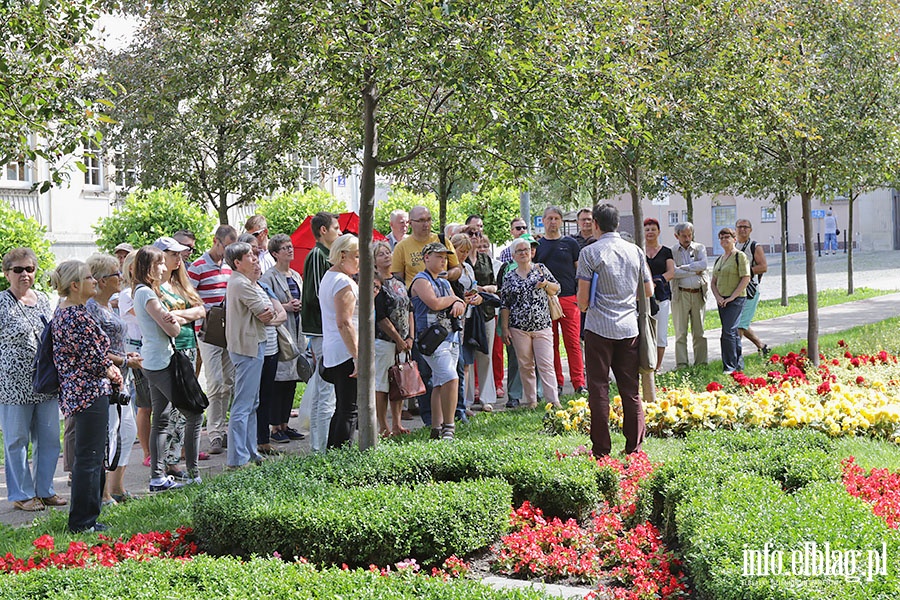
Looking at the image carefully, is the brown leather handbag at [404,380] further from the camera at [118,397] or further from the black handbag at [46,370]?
the black handbag at [46,370]

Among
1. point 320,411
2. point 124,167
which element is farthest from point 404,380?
point 124,167

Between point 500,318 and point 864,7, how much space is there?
7138 mm

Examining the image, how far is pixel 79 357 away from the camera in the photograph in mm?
6719

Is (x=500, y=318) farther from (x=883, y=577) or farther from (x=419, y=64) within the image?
(x=883, y=577)

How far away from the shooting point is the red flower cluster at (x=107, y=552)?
18.4 feet

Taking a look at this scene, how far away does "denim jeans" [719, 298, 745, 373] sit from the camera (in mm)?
11938

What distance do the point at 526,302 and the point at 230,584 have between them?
5908mm

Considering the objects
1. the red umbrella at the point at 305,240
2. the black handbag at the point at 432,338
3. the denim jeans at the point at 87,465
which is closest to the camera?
the denim jeans at the point at 87,465

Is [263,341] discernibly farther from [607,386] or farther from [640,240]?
[640,240]

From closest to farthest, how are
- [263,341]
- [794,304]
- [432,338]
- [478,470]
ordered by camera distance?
[478,470], [263,341], [432,338], [794,304]

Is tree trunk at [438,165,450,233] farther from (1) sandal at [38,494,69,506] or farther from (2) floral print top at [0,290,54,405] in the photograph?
(1) sandal at [38,494,69,506]

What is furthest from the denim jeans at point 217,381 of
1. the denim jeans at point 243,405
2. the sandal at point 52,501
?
the sandal at point 52,501

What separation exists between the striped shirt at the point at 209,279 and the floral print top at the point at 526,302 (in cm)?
291

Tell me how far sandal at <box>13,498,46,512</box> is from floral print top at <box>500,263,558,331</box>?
16.0 feet
